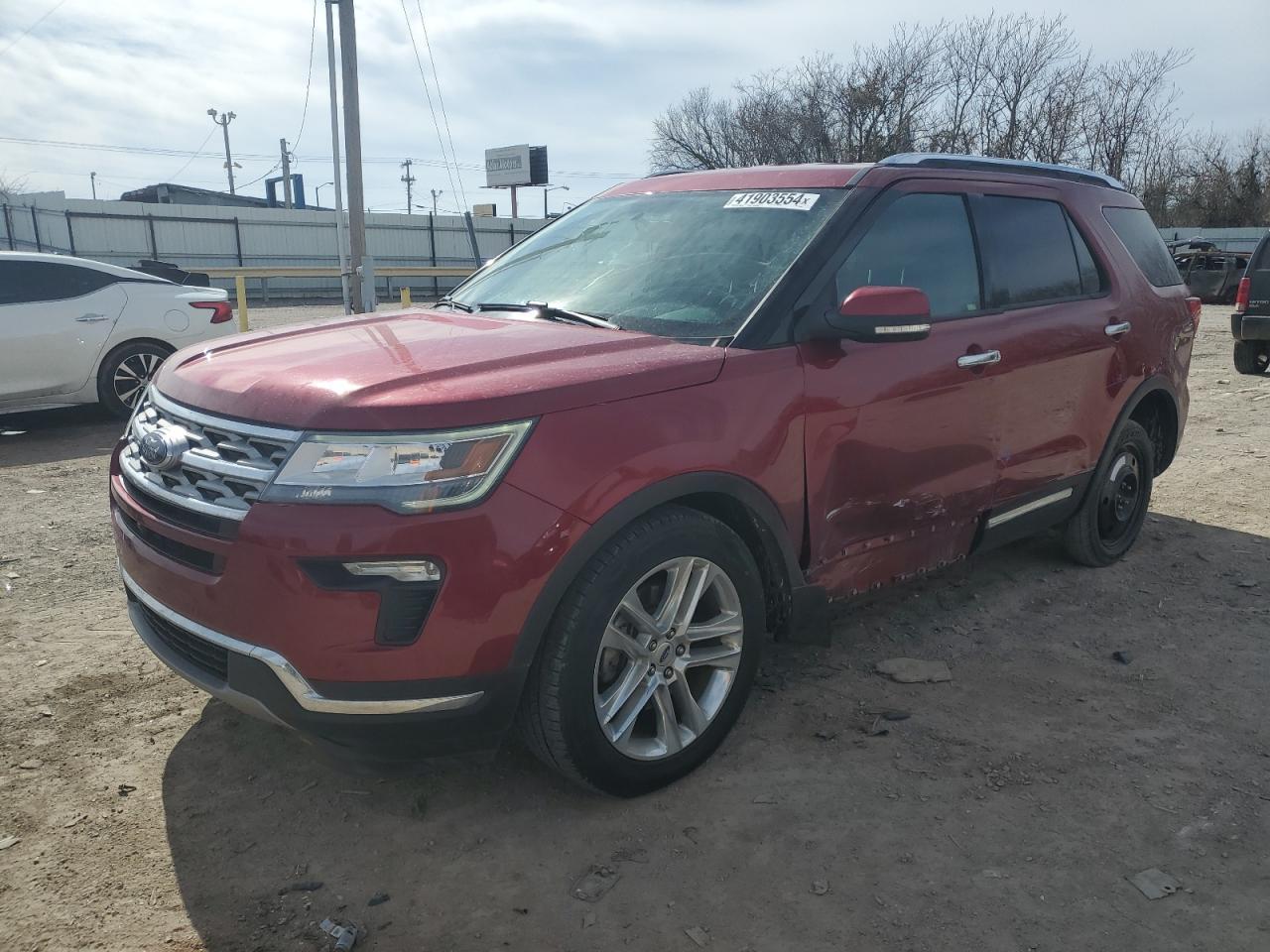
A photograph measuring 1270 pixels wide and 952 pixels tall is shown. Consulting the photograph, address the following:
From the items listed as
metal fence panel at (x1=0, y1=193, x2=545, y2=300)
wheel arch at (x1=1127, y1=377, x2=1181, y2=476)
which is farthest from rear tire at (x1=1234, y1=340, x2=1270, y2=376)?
metal fence panel at (x1=0, y1=193, x2=545, y2=300)

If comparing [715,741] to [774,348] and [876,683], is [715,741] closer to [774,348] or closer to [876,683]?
[876,683]

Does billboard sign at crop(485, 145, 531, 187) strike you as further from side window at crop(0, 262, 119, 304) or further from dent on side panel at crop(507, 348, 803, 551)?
dent on side panel at crop(507, 348, 803, 551)

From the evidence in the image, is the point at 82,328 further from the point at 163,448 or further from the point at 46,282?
the point at 163,448

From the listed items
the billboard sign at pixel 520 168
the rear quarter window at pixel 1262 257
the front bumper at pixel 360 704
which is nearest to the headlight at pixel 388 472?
the front bumper at pixel 360 704

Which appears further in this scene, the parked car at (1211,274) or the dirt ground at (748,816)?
the parked car at (1211,274)

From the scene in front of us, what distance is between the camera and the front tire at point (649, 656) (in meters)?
2.64

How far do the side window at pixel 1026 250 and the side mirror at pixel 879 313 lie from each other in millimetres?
954

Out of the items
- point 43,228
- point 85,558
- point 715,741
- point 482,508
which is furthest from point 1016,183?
point 43,228

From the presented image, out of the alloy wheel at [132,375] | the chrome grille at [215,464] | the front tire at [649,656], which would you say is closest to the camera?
the chrome grille at [215,464]

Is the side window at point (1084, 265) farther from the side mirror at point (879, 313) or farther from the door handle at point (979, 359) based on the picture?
the side mirror at point (879, 313)

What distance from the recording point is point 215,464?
2.56 m

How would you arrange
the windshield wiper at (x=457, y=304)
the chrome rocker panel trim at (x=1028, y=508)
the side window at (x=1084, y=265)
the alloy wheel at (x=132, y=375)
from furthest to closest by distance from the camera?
1. the alloy wheel at (x=132, y=375)
2. the side window at (x=1084, y=265)
3. the chrome rocker panel trim at (x=1028, y=508)
4. the windshield wiper at (x=457, y=304)

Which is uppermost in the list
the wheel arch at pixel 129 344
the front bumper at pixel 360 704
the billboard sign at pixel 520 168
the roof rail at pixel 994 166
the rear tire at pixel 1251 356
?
the billboard sign at pixel 520 168

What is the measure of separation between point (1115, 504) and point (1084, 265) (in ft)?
4.12
